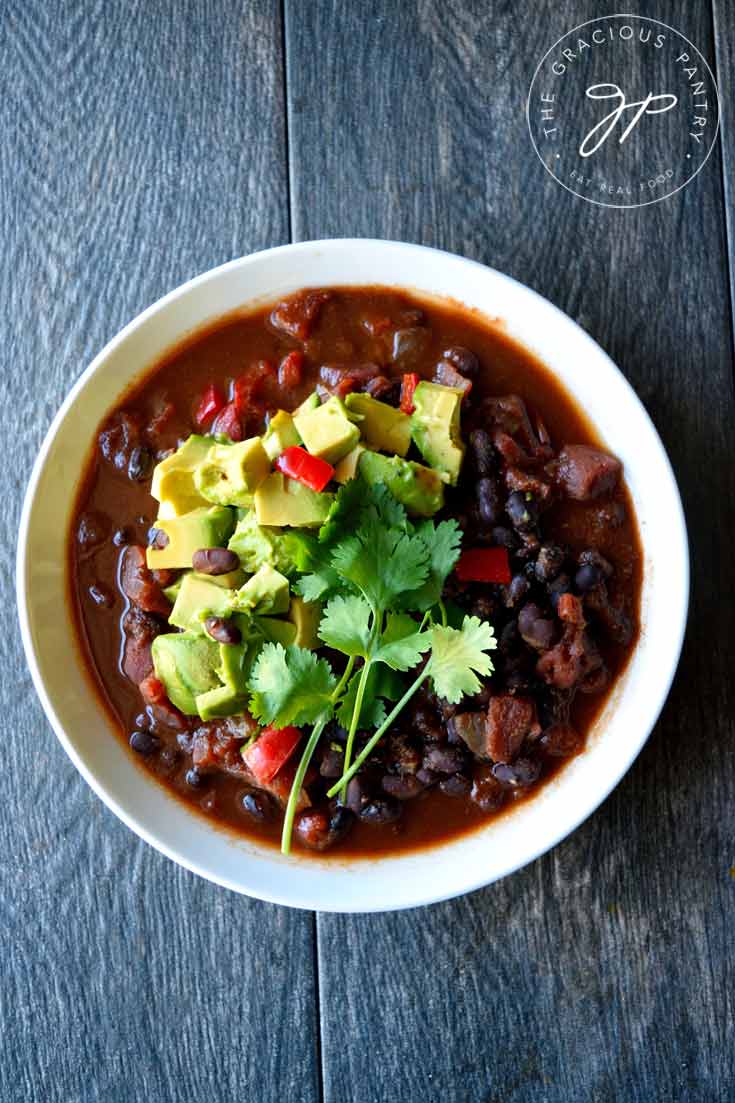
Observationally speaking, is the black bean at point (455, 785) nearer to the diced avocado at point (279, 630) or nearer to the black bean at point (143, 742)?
the diced avocado at point (279, 630)

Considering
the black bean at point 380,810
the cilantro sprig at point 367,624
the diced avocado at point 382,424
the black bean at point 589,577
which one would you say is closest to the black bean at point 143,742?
the cilantro sprig at point 367,624

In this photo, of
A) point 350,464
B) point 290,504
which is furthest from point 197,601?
point 350,464

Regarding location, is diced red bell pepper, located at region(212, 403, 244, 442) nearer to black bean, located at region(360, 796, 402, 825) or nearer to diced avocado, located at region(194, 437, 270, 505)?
diced avocado, located at region(194, 437, 270, 505)

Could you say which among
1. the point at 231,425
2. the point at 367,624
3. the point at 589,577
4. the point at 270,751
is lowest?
the point at 270,751

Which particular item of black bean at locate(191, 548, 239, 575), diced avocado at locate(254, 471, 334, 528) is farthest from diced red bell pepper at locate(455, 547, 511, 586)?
black bean at locate(191, 548, 239, 575)

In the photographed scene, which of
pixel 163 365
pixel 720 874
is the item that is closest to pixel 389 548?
pixel 163 365

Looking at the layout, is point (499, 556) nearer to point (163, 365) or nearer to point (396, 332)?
point (396, 332)

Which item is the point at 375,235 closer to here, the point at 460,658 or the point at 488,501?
the point at 488,501
